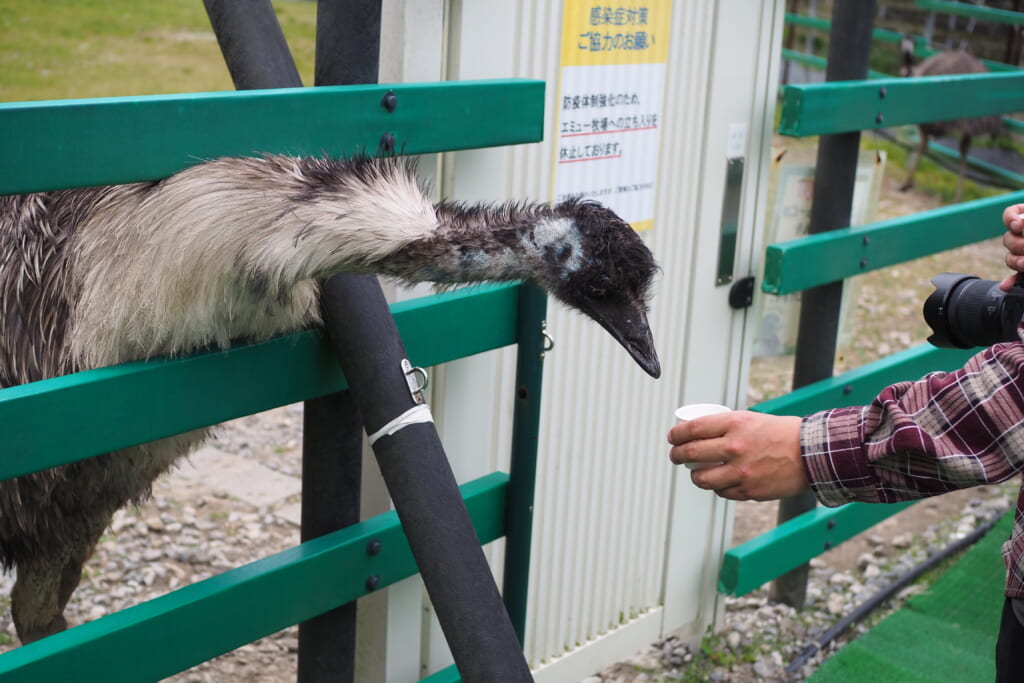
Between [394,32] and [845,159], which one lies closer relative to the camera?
[394,32]

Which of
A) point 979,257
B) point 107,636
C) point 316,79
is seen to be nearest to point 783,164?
point 316,79

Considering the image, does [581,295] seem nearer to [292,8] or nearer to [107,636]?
[107,636]

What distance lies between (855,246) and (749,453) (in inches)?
75.5

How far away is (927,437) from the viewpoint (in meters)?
1.76

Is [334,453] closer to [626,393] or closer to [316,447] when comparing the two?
[316,447]

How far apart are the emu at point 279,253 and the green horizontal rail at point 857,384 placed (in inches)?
59.3

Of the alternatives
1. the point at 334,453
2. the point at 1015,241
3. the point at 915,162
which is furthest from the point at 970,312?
the point at 915,162

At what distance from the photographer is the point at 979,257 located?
8.41 metres

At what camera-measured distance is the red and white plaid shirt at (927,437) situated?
1.75 m

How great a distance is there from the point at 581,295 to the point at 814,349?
202 cm

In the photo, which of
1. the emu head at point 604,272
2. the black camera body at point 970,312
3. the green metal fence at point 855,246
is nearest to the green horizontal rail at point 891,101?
the green metal fence at point 855,246

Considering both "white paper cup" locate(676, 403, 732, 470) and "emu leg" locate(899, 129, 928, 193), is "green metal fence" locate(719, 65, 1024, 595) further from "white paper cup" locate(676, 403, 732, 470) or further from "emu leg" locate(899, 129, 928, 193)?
"emu leg" locate(899, 129, 928, 193)

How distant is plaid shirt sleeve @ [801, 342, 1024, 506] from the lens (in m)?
1.75

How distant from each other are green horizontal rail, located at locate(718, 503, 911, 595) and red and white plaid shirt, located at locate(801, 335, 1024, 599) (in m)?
1.79
